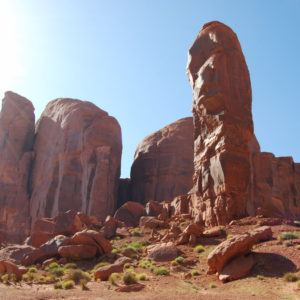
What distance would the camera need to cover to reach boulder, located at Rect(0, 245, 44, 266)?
917 inches

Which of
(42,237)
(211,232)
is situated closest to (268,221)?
(211,232)

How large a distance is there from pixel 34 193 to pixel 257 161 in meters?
29.3

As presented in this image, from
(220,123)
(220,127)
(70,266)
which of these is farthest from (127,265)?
(220,123)

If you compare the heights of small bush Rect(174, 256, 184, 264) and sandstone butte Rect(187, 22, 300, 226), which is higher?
sandstone butte Rect(187, 22, 300, 226)

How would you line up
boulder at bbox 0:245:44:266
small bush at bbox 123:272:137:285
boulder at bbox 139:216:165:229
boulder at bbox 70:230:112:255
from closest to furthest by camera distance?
small bush at bbox 123:272:137:285, boulder at bbox 70:230:112:255, boulder at bbox 0:245:44:266, boulder at bbox 139:216:165:229

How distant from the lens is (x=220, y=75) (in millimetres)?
29688

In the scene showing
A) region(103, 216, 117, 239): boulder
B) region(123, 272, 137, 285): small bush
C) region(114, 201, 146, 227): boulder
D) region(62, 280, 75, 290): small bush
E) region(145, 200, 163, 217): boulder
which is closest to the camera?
region(62, 280, 75, 290): small bush

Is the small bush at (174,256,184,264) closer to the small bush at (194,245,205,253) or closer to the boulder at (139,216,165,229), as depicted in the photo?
the small bush at (194,245,205,253)

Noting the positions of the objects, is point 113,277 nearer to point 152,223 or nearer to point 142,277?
point 142,277

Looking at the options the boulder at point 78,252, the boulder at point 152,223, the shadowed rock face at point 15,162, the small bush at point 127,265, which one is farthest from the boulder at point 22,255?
the shadowed rock face at point 15,162

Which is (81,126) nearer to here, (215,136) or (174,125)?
(174,125)

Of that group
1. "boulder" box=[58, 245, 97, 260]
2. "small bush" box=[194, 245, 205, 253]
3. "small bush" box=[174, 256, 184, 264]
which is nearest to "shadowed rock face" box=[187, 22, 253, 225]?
"small bush" box=[194, 245, 205, 253]

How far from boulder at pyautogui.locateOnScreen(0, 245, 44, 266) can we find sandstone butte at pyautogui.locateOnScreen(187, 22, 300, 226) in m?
10.5

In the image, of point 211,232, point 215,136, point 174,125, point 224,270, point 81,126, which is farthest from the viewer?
point 174,125
